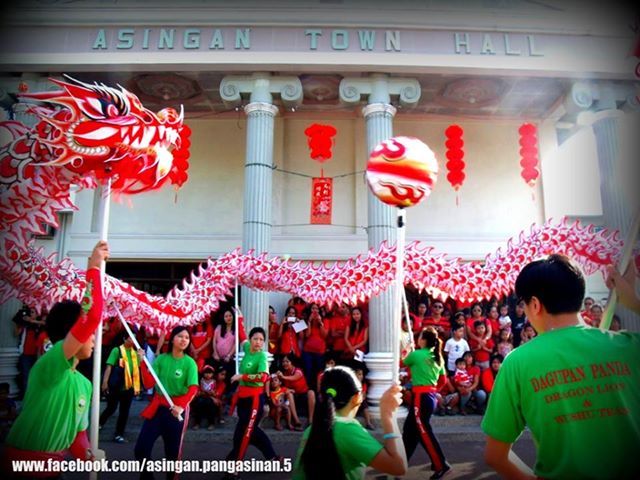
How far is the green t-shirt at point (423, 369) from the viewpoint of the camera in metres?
5.18

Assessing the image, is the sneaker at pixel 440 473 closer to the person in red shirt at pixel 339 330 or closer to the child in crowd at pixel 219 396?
the person in red shirt at pixel 339 330

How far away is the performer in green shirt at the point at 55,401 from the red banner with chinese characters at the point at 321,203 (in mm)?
7498

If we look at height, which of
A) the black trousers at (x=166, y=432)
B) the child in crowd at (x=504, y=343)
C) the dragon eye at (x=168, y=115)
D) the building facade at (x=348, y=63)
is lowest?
the black trousers at (x=166, y=432)

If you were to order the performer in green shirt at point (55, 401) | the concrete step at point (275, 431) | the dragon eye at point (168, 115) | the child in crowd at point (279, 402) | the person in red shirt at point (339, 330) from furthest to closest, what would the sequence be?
the person in red shirt at point (339, 330), the child in crowd at point (279, 402), the concrete step at point (275, 431), the dragon eye at point (168, 115), the performer in green shirt at point (55, 401)

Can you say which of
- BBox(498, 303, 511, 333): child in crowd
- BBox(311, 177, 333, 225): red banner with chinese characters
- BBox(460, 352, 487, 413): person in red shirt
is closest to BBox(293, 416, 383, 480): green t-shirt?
BBox(460, 352, 487, 413): person in red shirt

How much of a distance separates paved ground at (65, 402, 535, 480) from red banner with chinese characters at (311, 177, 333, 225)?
4.50 m

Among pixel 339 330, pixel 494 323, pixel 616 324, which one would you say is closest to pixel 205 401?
pixel 339 330

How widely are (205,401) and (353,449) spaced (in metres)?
5.40

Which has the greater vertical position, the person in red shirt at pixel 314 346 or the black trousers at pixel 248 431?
the person in red shirt at pixel 314 346

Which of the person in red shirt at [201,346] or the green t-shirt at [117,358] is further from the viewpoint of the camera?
the person in red shirt at [201,346]

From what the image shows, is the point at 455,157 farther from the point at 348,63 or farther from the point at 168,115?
the point at 168,115

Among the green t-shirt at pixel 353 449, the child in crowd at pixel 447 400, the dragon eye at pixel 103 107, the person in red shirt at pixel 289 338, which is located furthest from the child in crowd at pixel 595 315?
the dragon eye at pixel 103 107

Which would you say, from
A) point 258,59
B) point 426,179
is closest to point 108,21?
point 258,59

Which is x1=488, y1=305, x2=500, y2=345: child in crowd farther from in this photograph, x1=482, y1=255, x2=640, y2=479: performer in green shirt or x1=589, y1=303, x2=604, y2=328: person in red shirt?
x1=482, y1=255, x2=640, y2=479: performer in green shirt
